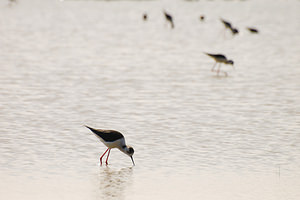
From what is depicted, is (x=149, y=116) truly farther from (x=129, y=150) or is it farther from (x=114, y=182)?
(x=114, y=182)

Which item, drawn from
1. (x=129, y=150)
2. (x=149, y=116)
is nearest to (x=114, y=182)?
(x=129, y=150)

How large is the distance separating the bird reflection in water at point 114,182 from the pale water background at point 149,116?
0.06ft

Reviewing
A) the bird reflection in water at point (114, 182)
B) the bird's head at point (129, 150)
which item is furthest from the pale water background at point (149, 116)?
the bird's head at point (129, 150)

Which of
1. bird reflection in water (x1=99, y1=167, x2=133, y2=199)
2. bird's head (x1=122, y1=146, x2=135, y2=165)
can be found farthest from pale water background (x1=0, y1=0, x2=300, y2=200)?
bird's head (x1=122, y1=146, x2=135, y2=165)

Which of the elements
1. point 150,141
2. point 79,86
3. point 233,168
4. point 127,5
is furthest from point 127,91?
point 127,5

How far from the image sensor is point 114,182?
739cm

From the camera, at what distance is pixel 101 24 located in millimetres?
32531

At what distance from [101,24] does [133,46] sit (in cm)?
954

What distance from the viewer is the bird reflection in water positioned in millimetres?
6836

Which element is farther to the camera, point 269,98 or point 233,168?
point 269,98

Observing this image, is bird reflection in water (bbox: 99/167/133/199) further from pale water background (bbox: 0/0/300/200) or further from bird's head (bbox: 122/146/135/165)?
bird's head (bbox: 122/146/135/165)

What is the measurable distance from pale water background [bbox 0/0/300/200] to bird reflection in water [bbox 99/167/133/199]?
0.06ft

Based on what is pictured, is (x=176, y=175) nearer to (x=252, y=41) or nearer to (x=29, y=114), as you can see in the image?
(x=29, y=114)

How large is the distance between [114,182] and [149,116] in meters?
3.94
